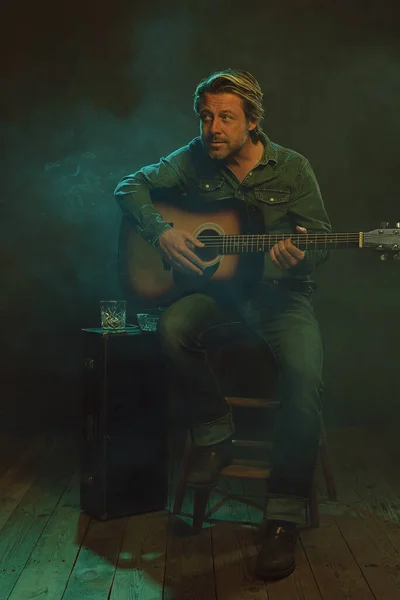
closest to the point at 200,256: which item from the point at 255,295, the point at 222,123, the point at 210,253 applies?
the point at 210,253

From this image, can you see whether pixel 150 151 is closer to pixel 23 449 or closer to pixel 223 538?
pixel 23 449

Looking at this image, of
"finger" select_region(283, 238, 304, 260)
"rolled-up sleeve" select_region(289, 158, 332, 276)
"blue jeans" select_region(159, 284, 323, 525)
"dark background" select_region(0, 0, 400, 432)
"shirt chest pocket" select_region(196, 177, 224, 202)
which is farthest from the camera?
"dark background" select_region(0, 0, 400, 432)

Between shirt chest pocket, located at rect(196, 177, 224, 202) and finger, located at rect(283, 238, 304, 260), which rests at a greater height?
shirt chest pocket, located at rect(196, 177, 224, 202)

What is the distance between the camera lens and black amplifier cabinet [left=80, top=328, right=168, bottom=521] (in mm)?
2418

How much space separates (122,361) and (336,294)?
158 cm

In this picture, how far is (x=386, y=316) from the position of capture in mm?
3699

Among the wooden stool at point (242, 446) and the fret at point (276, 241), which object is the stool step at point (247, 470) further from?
the fret at point (276, 241)

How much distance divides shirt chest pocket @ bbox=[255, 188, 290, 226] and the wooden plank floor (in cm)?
105

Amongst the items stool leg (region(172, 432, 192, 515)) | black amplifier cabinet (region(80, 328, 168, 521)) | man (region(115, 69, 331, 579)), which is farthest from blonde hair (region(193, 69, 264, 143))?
stool leg (region(172, 432, 192, 515))

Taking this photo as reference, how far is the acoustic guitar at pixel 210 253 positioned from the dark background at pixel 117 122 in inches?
→ 41.4

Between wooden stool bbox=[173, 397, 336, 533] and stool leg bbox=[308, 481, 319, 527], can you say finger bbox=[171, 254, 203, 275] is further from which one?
stool leg bbox=[308, 481, 319, 527]

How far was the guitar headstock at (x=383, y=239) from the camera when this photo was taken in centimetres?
218

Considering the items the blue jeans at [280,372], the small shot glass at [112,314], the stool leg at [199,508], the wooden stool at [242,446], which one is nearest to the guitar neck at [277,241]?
the blue jeans at [280,372]

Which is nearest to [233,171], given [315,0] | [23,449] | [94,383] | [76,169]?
[94,383]
